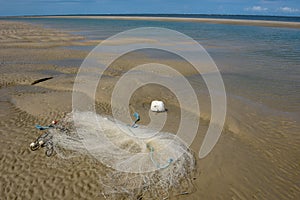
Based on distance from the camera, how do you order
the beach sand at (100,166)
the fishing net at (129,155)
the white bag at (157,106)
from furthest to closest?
the white bag at (157,106) → the beach sand at (100,166) → the fishing net at (129,155)

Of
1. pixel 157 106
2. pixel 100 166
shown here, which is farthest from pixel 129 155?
pixel 157 106

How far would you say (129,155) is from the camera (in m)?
4.56

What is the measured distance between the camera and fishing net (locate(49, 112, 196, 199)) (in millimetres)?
3973

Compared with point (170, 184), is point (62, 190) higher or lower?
lower

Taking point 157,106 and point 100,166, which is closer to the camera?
point 100,166

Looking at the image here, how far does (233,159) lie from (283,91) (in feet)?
18.3

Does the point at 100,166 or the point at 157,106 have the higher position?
the point at 157,106

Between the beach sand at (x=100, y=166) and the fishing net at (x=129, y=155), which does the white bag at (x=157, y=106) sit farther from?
the fishing net at (x=129, y=155)

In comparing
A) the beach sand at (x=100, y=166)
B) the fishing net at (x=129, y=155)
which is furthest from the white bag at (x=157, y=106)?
the fishing net at (x=129, y=155)

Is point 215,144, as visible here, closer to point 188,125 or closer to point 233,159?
point 233,159

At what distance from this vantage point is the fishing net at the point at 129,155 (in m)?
3.97

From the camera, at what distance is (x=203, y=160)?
Result: 500 cm

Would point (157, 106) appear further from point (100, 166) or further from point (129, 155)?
point (100, 166)

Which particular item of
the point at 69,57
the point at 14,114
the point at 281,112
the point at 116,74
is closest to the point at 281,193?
the point at 281,112
